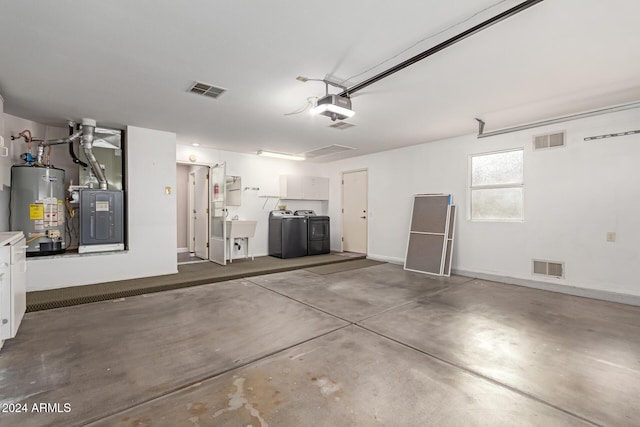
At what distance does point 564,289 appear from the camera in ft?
14.1

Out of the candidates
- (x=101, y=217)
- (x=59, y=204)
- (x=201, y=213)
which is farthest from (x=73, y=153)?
(x=201, y=213)

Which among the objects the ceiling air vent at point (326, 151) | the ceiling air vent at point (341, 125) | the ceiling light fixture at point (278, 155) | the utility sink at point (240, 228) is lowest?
the utility sink at point (240, 228)

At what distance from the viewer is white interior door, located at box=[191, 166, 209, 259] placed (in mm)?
6699

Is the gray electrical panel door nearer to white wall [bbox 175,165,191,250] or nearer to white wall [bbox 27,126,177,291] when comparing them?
white wall [bbox 27,126,177,291]

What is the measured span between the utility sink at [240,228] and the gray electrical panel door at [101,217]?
1.99m

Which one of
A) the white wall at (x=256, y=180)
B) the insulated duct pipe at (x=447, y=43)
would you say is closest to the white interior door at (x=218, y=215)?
the white wall at (x=256, y=180)

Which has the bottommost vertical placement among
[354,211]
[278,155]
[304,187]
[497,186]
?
[354,211]

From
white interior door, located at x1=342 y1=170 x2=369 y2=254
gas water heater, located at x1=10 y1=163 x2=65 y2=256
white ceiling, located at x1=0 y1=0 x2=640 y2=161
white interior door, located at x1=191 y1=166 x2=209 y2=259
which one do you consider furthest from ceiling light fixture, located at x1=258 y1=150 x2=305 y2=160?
gas water heater, located at x1=10 y1=163 x2=65 y2=256

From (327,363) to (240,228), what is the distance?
4.48 m

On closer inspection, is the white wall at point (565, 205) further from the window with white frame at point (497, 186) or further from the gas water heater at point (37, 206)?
the gas water heater at point (37, 206)

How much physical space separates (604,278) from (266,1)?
17.6 feet

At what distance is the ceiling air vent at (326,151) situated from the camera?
6219 mm

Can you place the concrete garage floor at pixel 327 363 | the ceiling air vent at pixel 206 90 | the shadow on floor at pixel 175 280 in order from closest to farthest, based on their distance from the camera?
1. the concrete garage floor at pixel 327 363
2. the ceiling air vent at pixel 206 90
3. the shadow on floor at pixel 175 280

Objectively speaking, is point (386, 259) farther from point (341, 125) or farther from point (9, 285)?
point (9, 285)
